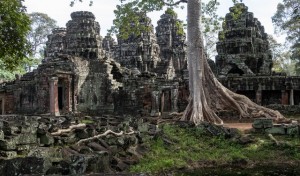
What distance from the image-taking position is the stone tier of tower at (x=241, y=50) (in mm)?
24578

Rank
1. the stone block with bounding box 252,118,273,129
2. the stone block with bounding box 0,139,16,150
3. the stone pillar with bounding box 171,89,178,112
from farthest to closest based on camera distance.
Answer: the stone pillar with bounding box 171,89,178,112 → the stone block with bounding box 252,118,273,129 → the stone block with bounding box 0,139,16,150

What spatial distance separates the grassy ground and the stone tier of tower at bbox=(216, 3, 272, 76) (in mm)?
13958

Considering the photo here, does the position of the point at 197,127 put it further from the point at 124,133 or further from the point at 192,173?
the point at 192,173

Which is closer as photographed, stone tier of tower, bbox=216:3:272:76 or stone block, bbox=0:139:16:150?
stone block, bbox=0:139:16:150

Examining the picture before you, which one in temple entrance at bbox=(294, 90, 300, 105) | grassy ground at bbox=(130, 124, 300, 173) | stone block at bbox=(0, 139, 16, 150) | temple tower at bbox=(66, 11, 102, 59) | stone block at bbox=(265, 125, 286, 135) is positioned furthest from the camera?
temple tower at bbox=(66, 11, 102, 59)

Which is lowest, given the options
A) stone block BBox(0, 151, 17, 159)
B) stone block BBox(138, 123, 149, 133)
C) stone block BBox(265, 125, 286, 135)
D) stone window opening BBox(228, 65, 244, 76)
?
stone block BBox(0, 151, 17, 159)

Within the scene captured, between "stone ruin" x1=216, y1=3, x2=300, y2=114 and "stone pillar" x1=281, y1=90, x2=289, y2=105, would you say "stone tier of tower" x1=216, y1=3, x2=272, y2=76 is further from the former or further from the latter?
"stone pillar" x1=281, y1=90, x2=289, y2=105

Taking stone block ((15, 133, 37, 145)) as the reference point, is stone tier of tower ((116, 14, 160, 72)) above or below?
above

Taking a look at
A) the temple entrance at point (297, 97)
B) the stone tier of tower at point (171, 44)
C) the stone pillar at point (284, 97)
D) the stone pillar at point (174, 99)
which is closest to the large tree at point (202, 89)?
the stone pillar at point (174, 99)

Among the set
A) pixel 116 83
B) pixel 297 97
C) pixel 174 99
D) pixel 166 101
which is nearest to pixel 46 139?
pixel 174 99

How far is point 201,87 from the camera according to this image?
14.0 m

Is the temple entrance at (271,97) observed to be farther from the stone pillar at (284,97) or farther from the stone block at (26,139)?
the stone block at (26,139)

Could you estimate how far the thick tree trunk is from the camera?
45.6 ft

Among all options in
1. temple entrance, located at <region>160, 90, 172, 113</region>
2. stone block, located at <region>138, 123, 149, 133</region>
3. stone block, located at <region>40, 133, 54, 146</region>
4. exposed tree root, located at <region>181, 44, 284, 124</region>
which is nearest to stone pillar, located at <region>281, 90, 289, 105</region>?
temple entrance, located at <region>160, 90, 172, 113</region>
